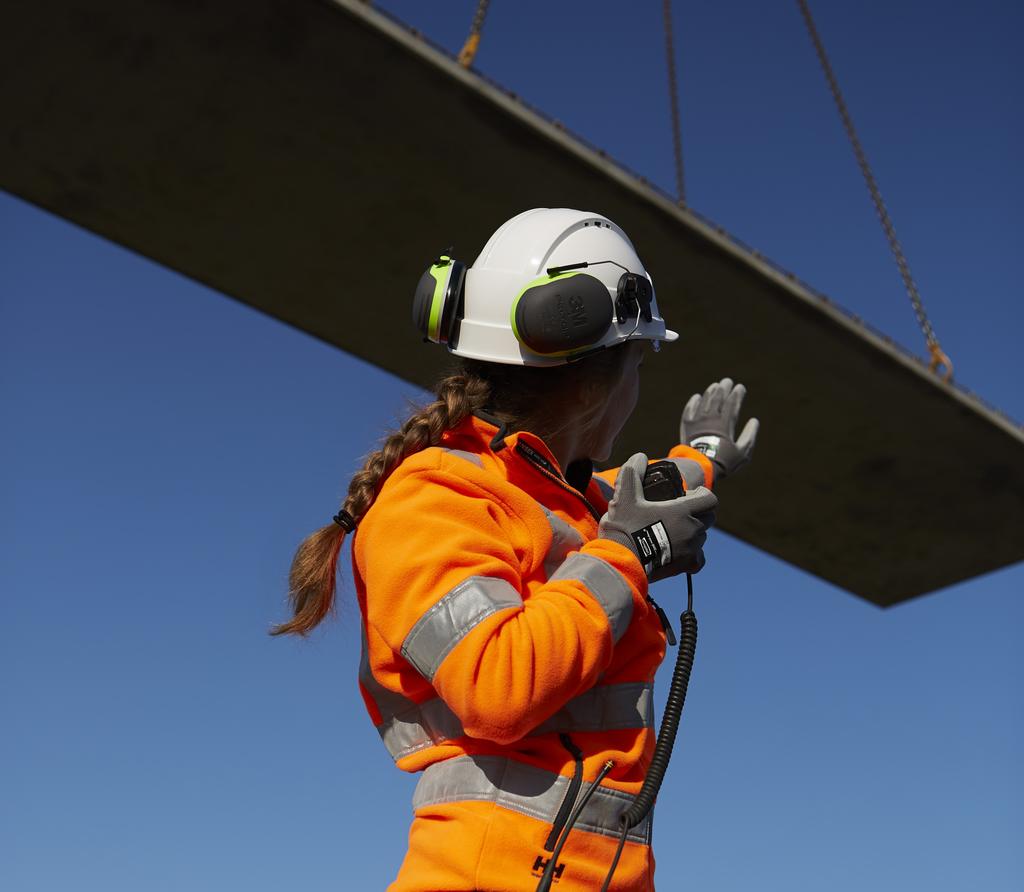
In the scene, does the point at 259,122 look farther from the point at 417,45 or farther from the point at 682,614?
the point at 682,614

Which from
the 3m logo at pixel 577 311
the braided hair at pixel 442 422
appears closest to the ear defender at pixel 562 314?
the 3m logo at pixel 577 311

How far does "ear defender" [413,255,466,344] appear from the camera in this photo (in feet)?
8.50

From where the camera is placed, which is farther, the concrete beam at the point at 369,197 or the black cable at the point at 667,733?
the concrete beam at the point at 369,197

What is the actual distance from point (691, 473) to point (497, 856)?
3.75 feet

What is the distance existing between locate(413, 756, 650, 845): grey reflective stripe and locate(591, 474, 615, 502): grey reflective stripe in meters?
0.73

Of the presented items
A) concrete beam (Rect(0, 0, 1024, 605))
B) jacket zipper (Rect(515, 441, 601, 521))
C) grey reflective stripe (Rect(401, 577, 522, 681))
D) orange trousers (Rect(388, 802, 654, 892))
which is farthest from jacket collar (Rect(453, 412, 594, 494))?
concrete beam (Rect(0, 0, 1024, 605))

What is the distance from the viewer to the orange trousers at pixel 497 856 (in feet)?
6.65

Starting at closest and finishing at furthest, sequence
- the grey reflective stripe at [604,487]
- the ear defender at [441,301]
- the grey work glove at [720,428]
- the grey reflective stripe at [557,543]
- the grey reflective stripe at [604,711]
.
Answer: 1. the grey reflective stripe at [604,711]
2. the grey reflective stripe at [557,543]
3. the ear defender at [441,301]
4. the grey reflective stripe at [604,487]
5. the grey work glove at [720,428]

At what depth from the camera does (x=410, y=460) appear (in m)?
2.23

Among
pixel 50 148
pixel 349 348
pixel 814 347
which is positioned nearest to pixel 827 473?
pixel 814 347

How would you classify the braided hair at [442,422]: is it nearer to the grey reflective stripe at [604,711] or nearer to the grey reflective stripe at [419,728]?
the grey reflective stripe at [419,728]

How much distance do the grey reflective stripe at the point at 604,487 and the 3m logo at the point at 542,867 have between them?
0.86 m

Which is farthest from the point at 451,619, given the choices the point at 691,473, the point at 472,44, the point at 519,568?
the point at 472,44

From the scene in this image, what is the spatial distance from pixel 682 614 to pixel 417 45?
4.20m
